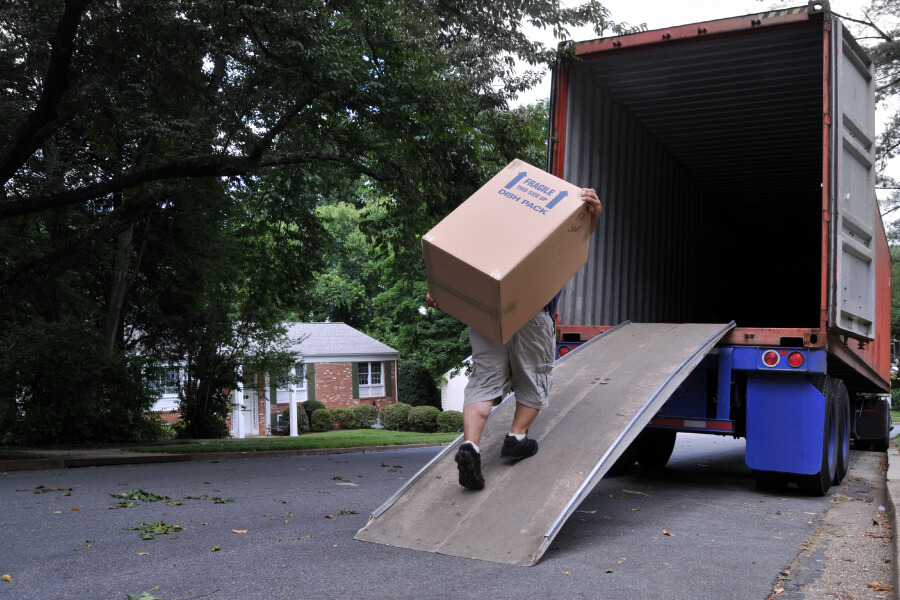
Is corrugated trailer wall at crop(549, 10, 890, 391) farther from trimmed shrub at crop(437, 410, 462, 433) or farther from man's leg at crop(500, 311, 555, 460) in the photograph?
trimmed shrub at crop(437, 410, 462, 433)

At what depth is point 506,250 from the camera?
15.4ft

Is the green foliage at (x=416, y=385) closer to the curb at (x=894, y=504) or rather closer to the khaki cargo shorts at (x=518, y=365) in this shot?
the curb at (x=894, y=504)

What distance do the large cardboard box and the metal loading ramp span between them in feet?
3.08

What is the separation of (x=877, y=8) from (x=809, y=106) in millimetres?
12732

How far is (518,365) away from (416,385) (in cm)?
3056

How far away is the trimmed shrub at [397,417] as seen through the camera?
2975 centimetres

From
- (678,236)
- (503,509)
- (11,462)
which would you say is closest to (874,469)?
(678,236)

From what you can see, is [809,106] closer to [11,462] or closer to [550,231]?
[550,231]

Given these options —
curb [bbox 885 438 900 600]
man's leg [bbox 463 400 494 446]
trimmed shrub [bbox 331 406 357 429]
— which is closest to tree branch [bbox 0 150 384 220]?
man's leg [bbox 463 400 494 446]

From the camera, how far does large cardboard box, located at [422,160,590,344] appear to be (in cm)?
464

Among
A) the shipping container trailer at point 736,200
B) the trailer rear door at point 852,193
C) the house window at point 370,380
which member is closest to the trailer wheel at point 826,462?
the shipping container trailer at point 736,200

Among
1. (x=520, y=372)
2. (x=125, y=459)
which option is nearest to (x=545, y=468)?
(x=520, y=372)

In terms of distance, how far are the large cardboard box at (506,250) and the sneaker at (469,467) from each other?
2.36 feet

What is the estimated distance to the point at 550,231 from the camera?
4.80 meters
